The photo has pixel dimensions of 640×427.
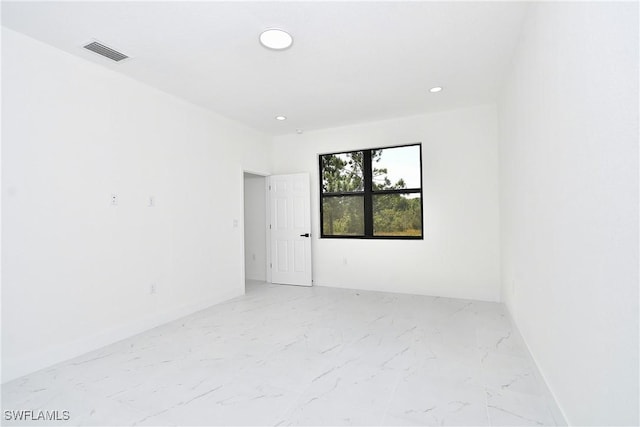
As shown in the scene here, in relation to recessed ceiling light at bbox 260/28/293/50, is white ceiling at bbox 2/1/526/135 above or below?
above

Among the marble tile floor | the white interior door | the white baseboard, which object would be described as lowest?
the marble tile floor

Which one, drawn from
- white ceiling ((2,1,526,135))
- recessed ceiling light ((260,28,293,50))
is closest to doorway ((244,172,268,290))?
white ceiling ((2,1,526,135))

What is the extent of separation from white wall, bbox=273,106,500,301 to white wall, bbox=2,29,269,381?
216 centimetres

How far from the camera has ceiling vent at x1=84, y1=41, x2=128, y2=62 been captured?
2.68m

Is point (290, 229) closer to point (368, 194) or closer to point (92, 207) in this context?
point (368, 194)

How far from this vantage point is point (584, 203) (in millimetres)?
1345

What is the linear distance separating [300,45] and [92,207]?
2359mm

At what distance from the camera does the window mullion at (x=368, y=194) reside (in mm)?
5145

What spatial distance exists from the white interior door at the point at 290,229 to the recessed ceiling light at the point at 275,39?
9.16 ft

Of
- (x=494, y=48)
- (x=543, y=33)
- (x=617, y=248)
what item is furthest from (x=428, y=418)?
(x=494, y=48)

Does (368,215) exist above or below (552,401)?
above

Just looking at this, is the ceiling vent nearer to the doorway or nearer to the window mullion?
the doorway

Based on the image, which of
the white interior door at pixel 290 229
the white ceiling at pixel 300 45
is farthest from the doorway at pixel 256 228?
the white ceiling at pixel 300 45

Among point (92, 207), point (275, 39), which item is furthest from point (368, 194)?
point (92, 207)
